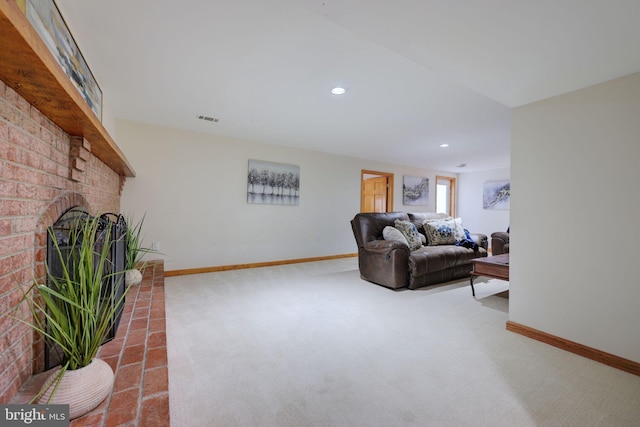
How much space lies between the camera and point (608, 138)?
1.83m

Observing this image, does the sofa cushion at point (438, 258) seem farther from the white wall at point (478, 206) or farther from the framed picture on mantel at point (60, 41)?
the white wall at point (478, 206)

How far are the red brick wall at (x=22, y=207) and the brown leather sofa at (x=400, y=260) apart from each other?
307 cm

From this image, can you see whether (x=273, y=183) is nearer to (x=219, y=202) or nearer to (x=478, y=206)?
(x=219, y=202)

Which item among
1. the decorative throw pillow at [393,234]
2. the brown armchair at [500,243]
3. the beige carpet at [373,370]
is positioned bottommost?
the beige carpet at [373,370]

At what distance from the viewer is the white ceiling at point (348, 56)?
4.38 feet

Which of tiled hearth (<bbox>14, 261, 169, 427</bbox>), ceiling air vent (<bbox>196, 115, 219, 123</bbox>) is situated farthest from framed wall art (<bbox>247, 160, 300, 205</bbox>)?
tiled hearth (<bbox>14, 261, 169, 427</bbox>)

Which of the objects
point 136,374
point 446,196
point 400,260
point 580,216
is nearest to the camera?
point 136,374

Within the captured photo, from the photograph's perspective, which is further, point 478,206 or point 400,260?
point 478,206

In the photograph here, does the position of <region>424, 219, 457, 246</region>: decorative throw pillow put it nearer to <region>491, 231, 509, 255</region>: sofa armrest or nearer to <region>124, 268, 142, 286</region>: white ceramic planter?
<region>491, 231, 509, 255</region>: sofa armrest

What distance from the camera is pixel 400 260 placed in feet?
11.0

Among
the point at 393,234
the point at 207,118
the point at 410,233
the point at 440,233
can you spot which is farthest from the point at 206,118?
the point at 440,233

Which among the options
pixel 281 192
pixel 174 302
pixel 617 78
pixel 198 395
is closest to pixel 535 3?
pixel 617 78

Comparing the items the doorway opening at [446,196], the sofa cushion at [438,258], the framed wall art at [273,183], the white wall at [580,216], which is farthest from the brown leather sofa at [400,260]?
the doorway opening at [446,196]

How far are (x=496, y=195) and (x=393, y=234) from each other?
16.3ft
